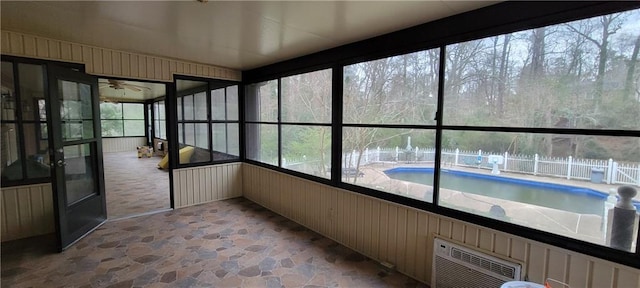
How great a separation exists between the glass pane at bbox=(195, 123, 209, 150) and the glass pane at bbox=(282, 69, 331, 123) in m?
1.62

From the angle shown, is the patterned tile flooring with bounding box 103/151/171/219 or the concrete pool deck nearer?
the concrete pool deck

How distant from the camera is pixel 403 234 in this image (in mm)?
2633

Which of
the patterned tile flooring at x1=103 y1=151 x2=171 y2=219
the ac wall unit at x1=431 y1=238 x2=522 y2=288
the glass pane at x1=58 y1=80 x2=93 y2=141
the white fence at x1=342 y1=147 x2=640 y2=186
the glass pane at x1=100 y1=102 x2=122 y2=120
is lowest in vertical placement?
the patterned tile flooring at x1=103 y1=151 x2=171 y2=219

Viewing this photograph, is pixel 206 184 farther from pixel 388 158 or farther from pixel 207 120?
pixel 388 158

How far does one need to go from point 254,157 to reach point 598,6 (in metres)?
4.54

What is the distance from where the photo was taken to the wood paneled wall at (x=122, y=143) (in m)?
11.8

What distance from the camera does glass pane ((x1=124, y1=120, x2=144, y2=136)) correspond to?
12547 mm

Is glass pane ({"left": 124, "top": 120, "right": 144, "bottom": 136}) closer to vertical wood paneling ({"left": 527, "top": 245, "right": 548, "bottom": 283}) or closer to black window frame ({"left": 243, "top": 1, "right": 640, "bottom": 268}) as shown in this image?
black window frame ({"left": 243, "top": 1, "right": 640, "bottom": 268})

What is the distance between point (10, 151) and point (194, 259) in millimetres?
2595

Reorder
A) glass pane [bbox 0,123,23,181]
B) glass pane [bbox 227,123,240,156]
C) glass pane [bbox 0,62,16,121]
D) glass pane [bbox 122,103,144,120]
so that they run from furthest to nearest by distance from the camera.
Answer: glass pane [bbox 122,103,144,120], glass pane [bbox 227,123,240,156], glass pane [bbox 0,123,23,181], glass pane [bbox 0,62,16,121]

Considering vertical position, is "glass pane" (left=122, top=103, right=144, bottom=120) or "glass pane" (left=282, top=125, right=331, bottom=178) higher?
"glass pane" (left=122, top=103, right=144, bottom=120)

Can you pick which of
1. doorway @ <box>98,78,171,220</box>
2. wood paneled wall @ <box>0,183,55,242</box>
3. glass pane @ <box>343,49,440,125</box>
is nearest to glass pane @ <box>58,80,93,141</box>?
wood paneled wall @ <box>0,183,55,242</box>

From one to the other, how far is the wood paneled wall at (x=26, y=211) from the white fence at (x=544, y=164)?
14.4 ft

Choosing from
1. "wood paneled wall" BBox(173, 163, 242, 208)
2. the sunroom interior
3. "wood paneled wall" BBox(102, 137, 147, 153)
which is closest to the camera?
the sunroom interior
